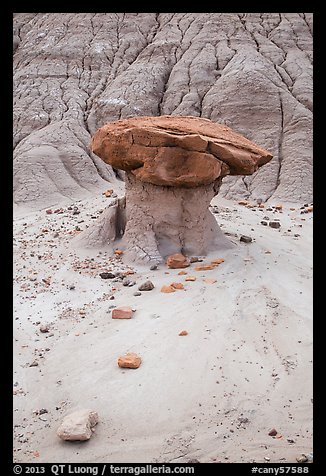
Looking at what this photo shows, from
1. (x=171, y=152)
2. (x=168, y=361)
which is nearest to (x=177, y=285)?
(x=168, y=361)

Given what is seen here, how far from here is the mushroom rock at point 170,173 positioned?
6.85 metres

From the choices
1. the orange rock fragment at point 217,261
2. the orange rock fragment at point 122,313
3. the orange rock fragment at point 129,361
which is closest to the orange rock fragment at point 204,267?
the orange rock fragment at point 217,261

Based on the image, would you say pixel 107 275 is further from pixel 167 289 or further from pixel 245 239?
pixel 245 239

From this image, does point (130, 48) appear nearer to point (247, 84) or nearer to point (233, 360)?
point (247, 84)

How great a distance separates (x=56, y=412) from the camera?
142 inches

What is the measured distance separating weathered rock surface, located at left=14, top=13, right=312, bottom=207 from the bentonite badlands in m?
0.07

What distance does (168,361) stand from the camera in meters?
4.17

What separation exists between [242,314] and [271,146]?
9948mm

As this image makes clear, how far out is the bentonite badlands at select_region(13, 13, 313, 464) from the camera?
3.38m

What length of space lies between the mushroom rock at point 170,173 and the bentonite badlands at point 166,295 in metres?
0.08

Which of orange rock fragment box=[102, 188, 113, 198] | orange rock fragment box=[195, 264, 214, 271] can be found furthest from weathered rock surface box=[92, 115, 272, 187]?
orange rock fragment box=[102, 188, 113, 198]

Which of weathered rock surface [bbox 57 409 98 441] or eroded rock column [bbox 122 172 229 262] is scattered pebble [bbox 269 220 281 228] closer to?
eroded rock column [bbox 122 172 229 262]

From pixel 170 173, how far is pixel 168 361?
3423mm

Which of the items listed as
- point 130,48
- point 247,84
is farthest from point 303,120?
point 130,48
